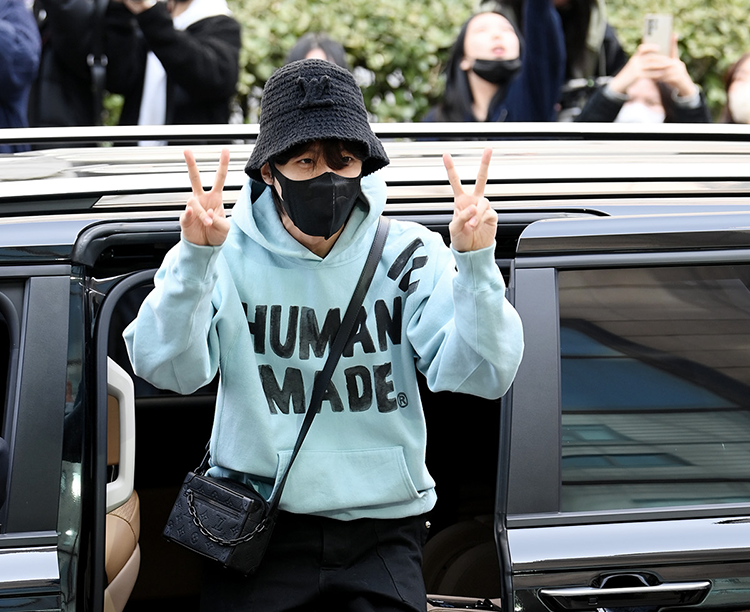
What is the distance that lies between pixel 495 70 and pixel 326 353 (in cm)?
252

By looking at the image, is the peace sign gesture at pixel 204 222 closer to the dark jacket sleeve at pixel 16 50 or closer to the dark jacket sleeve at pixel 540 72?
the dark jacket sleeve at pixel 16 50

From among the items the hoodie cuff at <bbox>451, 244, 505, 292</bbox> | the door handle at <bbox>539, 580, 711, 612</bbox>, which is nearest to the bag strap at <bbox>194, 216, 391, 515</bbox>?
the hoodie cuff at <bbox>451, 244, 505, 292</bbox>

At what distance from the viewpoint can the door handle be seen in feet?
6.43

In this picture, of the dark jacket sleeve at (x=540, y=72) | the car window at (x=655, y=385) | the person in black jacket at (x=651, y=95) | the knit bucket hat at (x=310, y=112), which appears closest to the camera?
the knit bucket hat at (x=310, y=112)

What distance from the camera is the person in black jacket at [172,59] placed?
12.8 feet

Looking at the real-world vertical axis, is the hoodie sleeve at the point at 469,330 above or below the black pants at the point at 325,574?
above

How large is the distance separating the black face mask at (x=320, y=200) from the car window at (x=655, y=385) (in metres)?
0.53

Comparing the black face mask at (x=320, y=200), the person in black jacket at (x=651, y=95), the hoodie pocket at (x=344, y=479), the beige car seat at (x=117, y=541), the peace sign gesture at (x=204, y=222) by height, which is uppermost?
the person in black jacket at (x=651, y=95)

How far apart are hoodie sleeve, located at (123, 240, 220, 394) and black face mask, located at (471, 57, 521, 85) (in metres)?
2.56

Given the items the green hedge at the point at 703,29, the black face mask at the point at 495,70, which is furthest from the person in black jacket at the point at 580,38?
the green hedge at the point at 703,29

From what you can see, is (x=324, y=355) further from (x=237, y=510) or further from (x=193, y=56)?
(x=193, y=56)

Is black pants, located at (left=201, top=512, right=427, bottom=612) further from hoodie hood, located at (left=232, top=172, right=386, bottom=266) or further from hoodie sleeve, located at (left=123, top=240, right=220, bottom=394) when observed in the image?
hoodie hood, located at (left=232, top=172, right=386, bottom=266)

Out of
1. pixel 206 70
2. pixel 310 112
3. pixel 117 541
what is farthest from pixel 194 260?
pixel 206 70

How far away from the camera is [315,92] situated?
73.6 inches
